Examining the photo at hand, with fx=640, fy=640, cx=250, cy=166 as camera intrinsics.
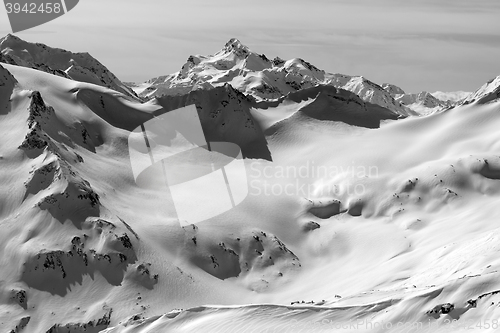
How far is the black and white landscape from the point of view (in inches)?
3132

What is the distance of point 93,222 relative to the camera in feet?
282

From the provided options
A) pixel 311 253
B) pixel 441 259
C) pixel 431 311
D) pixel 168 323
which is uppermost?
pixel 431 311

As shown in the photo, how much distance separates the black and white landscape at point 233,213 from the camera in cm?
7956

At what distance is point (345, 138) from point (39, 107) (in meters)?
57.5

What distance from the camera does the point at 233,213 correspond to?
100 metres

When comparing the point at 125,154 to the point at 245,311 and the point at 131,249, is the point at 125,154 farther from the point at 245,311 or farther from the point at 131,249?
the point at 245,311

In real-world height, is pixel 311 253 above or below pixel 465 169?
below

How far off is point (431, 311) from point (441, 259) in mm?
44164

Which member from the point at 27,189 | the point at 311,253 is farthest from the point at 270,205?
the point at 27,189

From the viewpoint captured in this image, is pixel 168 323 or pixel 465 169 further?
pixel 465 169

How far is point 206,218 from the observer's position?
9712 centimetres

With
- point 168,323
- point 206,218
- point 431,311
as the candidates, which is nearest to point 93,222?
point 206,218

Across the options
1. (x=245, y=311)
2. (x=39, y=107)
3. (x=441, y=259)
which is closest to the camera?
(x=245, y=311)

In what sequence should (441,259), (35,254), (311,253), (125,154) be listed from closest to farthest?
(441,259)
(35,254)
(311,253)
(125,154)
